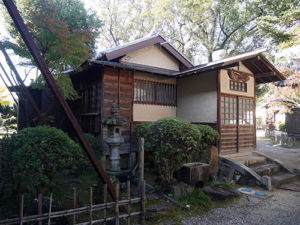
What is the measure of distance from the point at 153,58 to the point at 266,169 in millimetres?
7393

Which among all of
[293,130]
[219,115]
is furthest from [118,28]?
[293,130]

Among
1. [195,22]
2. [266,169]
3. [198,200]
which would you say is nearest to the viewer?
[198,200]

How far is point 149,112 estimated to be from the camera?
10102mm

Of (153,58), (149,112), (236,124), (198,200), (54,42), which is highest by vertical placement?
(153,58)

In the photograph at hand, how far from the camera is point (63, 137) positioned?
15.0 feet

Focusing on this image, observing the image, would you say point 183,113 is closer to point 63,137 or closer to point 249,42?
point 63,137

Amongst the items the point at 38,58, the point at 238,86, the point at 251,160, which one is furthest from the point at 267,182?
the point at 38,58

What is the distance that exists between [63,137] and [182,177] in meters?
4.12

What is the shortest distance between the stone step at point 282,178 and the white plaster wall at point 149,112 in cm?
532

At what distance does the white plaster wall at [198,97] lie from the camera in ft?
31.5

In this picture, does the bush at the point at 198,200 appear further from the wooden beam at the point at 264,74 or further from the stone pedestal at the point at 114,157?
the wooden beam at the point at 264,74

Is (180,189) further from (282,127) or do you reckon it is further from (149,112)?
(282,127)

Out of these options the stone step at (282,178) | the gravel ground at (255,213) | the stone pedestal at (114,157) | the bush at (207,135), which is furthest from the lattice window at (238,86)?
the stone pedestal at (114,157)

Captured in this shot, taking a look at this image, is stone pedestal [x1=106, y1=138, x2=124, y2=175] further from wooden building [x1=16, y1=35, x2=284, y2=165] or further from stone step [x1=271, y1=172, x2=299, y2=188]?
stone step [x1=271, y1=172, x2=299, y2=188]
